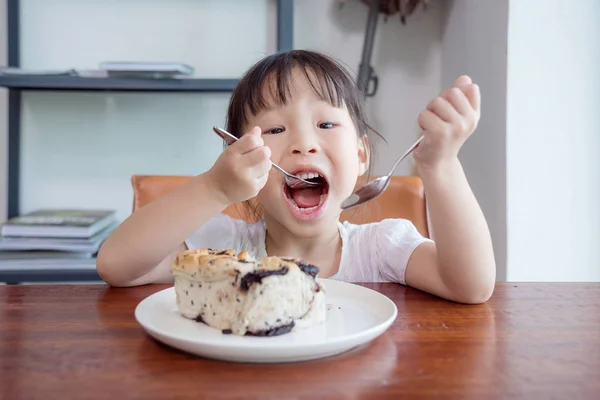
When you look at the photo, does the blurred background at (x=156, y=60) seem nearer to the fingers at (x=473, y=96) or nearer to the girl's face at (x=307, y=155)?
the girl's face at (x=307, y=155)

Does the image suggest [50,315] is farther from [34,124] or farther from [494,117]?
[34,124]

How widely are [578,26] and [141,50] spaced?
144 centimetres

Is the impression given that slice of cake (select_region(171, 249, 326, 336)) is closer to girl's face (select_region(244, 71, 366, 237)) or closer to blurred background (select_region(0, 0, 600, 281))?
girl's face (select_region(244, 71, 366, 237))

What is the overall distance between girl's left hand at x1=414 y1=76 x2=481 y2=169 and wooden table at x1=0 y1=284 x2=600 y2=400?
0.69 ft

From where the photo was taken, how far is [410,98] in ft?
7.11

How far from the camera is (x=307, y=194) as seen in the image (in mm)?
1090

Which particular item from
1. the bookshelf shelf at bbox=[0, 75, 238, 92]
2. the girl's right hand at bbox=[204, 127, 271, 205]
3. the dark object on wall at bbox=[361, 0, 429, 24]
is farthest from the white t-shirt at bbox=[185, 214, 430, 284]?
the dark object on wall at bbox=[361, 0, 429, 24]

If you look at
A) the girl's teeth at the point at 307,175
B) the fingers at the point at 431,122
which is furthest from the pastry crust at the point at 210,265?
the girl's teeth at the point at 307,175

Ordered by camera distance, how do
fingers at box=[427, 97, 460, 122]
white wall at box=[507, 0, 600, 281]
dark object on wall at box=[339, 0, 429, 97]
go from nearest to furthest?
fingers at box=[427, 97, 460, 122] < white wall at box=[507, 0, 600, 281] < dark object on wall at box=[339, 0, 429, 97]

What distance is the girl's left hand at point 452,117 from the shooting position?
2.37 ft

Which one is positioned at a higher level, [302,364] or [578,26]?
[578,26]

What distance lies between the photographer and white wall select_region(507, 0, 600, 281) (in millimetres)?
1539

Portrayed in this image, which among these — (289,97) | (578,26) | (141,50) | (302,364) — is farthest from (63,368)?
(141,50)

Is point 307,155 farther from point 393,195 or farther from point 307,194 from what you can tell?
point 393,195
